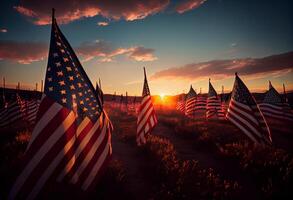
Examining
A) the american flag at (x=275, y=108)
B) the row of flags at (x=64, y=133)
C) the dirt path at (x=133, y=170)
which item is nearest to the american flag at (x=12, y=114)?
the dirt path at (x=133, y=170)

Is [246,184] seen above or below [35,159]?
below

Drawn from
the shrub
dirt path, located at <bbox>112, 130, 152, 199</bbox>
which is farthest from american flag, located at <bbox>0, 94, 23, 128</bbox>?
the shrub

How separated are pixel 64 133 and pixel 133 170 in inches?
239

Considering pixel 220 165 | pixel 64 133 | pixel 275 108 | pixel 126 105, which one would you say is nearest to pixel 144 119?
pixel 220 165

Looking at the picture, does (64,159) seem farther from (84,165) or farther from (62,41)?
(62,41)

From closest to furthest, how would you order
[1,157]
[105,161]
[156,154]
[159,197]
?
A: [105,161]
[159,197]
[1,157]
[156,154]

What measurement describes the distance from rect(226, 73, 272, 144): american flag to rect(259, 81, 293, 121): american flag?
35.1 feet

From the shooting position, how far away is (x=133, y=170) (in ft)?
30.9

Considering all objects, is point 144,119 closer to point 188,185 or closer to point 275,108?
point 188,185

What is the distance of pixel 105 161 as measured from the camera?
496 centimetres

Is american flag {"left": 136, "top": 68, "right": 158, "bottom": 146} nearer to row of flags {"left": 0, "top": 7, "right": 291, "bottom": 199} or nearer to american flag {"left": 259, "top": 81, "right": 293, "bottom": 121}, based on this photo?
row of flags {"left": 0, "top": 7, "right": 291, "bottom": 199}

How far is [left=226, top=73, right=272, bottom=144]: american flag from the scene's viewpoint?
28.2ft

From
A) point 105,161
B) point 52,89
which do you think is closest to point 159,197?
point 105,161

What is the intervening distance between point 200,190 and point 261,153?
5.26 metres
